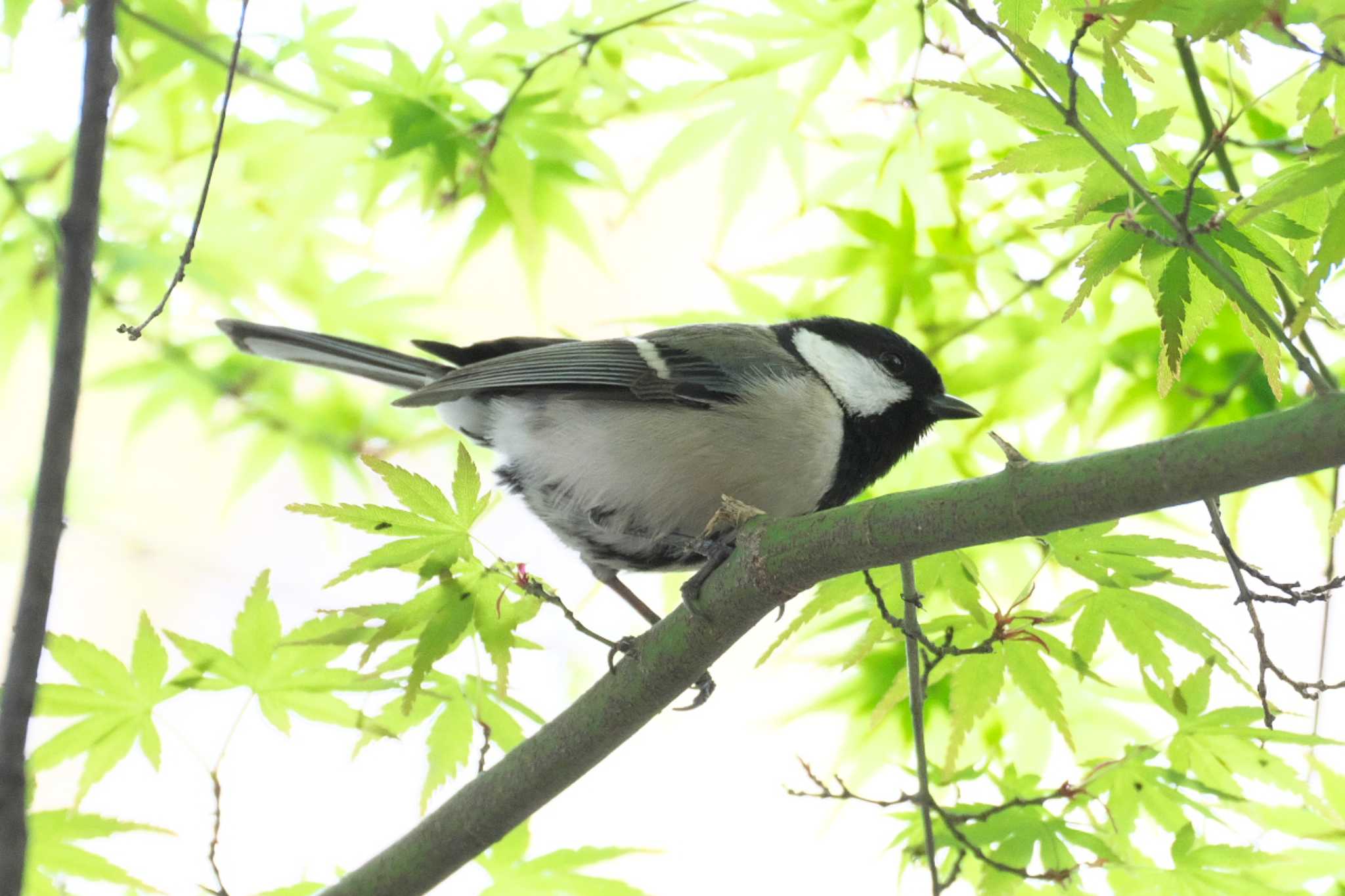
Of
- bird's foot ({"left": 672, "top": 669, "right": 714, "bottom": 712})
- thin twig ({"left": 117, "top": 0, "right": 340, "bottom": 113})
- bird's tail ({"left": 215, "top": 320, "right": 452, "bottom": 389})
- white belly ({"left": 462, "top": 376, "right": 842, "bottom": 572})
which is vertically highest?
thin twig ({"left": 117, "top": 0, "right": 340, "bottom": 113})

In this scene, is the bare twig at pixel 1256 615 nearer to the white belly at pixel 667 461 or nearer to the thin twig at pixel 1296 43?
the thin twig at pixel 1296 43

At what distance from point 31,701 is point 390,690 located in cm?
41

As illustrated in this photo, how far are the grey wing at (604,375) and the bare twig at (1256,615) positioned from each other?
612mm

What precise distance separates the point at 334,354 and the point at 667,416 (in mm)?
419

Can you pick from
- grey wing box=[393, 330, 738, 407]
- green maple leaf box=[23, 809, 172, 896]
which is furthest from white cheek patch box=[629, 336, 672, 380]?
green maple leaf box=[23, 809, 172, 896]

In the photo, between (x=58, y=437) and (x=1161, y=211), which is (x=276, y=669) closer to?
(x=58, y=437)

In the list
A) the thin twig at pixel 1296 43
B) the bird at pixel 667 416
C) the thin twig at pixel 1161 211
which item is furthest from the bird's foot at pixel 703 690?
the thin twig at pixel 1296 43

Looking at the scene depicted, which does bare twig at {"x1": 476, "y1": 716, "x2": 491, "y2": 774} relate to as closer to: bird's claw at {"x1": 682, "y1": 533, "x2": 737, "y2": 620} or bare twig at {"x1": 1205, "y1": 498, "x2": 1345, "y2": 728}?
bird's claw at {"x1": 682, "y1": 533, "x2": 737, "y2": 620}

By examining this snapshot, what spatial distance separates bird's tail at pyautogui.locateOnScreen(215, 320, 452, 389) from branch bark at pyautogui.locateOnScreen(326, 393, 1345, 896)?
62 centimetres

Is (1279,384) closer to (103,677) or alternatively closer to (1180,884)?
(1180,884)

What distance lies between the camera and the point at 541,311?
156 centimetres

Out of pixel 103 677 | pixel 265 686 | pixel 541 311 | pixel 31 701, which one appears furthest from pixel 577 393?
pixel 31 701

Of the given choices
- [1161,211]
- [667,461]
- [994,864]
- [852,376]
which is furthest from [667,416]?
[1161,211]

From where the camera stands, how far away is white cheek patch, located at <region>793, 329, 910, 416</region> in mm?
1400
